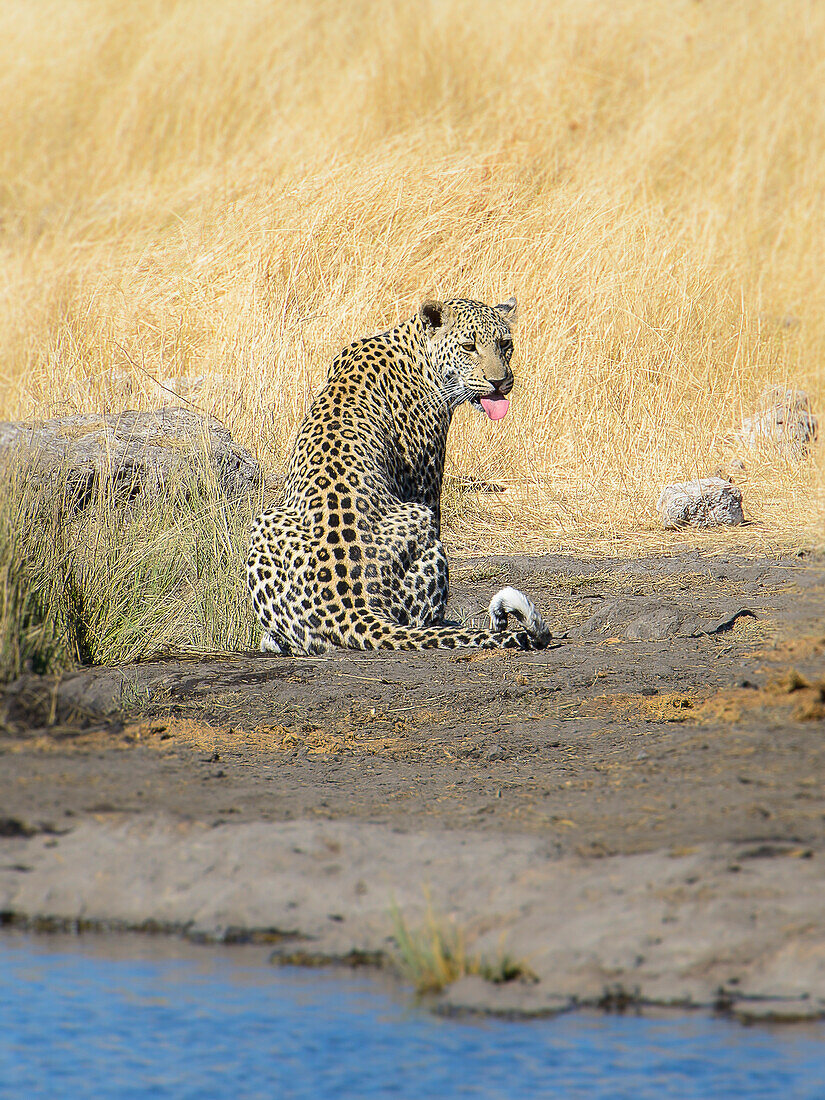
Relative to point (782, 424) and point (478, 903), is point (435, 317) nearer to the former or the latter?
point (478, 903)

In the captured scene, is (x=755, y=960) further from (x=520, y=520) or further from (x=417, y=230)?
(x=417, y=230)

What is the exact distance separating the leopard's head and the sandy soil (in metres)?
1.40

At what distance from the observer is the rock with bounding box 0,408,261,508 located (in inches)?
309

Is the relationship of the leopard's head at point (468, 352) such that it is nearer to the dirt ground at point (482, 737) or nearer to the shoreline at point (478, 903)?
the dirt ground at point (482, 737)

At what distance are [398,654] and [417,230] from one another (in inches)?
322

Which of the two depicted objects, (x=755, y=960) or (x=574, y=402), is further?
(x=574, y=402)

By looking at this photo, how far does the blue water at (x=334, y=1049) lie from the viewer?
2.84m

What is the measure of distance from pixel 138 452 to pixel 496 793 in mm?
4610

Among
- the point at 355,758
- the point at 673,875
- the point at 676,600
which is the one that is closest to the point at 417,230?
the point at 676,600

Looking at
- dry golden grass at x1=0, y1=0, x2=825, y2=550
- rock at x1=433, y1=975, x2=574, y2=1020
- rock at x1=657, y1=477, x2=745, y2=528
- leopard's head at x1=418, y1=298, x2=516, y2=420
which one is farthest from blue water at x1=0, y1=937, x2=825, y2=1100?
rock at x1=657, y1=477, x2=745, y2=528

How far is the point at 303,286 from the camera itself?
13352 millimetres

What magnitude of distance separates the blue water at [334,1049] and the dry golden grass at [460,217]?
198 inches

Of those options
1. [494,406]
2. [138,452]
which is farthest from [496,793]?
[138,452]

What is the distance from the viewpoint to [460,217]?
551 inches
